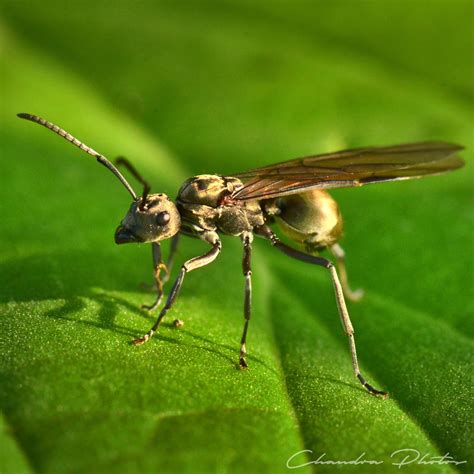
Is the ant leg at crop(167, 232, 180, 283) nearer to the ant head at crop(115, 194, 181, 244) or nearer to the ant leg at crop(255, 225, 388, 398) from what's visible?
the ant head at crop(115, 194, 181, 244)

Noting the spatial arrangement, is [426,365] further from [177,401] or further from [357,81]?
[357,81]

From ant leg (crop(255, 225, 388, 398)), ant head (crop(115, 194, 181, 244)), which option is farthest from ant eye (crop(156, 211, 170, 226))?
ant leg (crop(255, 225, 388, 398))

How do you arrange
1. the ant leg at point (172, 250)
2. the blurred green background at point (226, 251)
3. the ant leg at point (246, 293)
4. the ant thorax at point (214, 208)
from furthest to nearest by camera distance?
the ant leg at point (172, 250)
the ant thorax at point (214, 208)
the ant leg at point (246, 293)
the blurred green background at point (226, 251)
